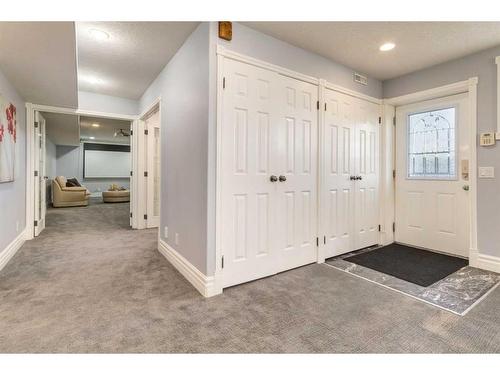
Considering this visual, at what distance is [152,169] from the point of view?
15.6 feet

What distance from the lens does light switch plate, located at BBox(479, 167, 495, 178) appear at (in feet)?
8.69

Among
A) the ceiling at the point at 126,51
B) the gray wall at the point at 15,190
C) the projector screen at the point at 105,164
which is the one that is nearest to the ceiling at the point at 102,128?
the projector screen at the point at 105,164

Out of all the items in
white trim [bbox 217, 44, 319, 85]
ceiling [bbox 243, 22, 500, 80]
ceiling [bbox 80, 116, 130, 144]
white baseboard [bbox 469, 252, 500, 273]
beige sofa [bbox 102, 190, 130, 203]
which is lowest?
white baseboard [bbox 469, 252, 500, 273]

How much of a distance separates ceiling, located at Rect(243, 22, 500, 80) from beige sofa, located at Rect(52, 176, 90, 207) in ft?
25.1

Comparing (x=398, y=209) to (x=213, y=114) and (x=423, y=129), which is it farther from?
(x=213, y=114)

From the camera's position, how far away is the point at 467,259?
9.82ft

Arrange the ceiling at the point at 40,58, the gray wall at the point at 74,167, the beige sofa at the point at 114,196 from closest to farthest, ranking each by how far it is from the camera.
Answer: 1. the ceiling at the point at 40,58
2. the beige sofa at the point at 114,196
3. the gray wall at the point at 74,167

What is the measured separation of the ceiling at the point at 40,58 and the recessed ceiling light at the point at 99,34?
29cm

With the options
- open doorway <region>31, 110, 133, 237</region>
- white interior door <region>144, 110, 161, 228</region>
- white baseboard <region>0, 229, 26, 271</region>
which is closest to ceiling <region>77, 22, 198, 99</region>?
white interior door <region>144, 110, 161, 228</region>

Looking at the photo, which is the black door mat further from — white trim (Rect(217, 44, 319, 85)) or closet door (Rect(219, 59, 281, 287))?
white trim (Rect(217, 44, 319, 85))

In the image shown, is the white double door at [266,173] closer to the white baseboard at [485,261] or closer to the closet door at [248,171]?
the closet door at [248,171]

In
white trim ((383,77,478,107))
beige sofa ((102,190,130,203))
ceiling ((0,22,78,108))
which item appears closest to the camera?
ceiling ((0,22,78,108))

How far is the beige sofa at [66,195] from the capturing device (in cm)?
745
